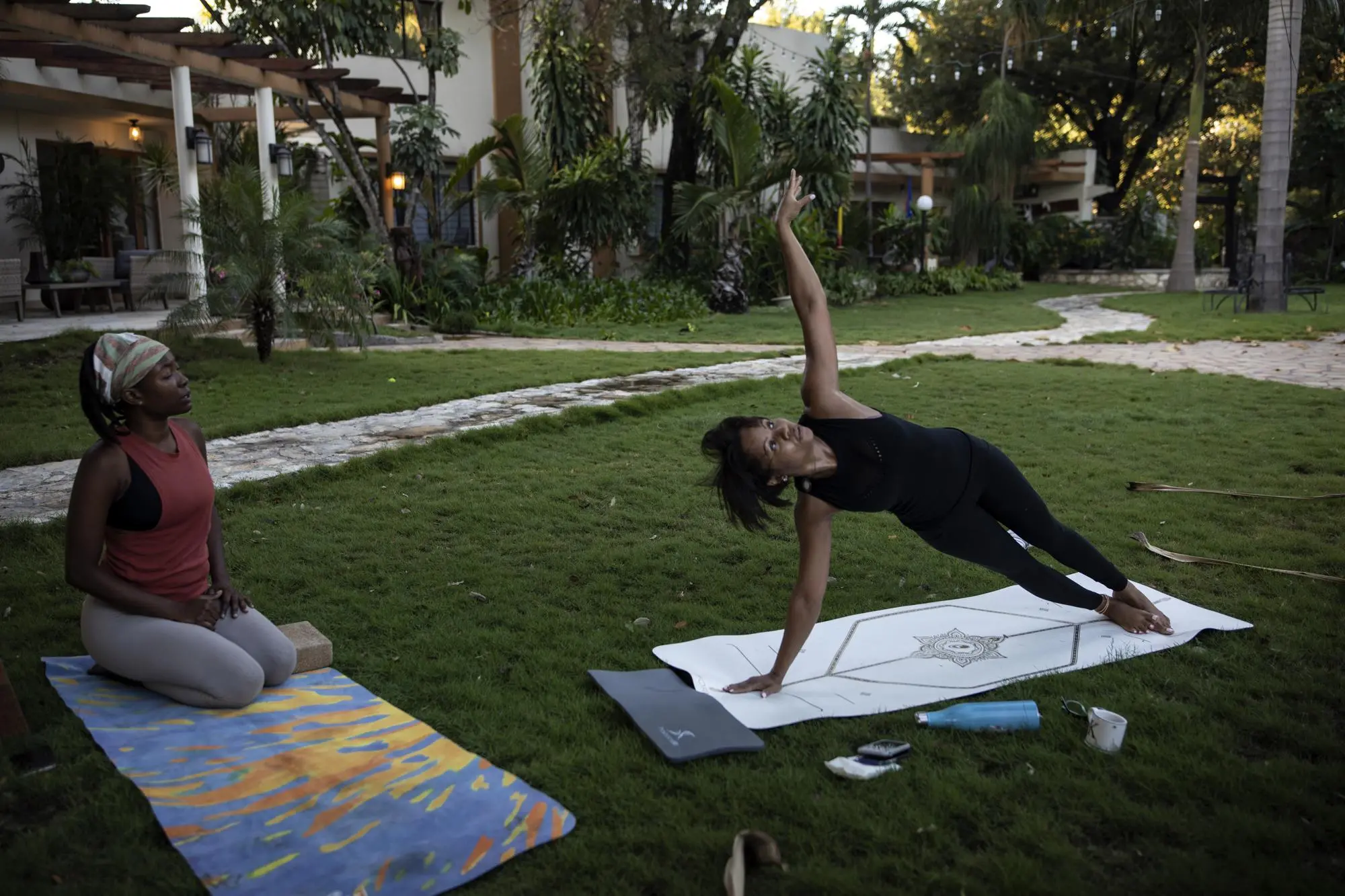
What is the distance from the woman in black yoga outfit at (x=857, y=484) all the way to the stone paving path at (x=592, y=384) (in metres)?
3.94

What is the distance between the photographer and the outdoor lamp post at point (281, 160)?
584 inches

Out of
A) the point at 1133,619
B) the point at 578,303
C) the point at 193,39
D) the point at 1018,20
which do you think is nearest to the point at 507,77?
the point at 578,303

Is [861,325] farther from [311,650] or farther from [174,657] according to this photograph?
[174,657]

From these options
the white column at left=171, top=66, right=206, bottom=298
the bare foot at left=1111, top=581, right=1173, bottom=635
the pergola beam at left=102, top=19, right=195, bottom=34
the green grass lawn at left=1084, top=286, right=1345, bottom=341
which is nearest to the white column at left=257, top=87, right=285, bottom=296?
the white column at left=171, top=66, right=206, bottom=298

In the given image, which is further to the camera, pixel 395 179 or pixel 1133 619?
pixel 395 179

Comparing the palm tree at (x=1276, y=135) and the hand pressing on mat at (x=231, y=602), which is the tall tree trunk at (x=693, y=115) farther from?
the hand pressing on mat at (x=231, y=602)

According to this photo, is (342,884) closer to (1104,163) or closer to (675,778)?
(675,778)

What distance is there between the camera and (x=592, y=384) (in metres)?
10.2

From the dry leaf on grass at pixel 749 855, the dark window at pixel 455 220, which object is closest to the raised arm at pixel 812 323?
the dry leaf on grass at pixel 749 855

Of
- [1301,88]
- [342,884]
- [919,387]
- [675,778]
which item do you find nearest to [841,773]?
[675,778]

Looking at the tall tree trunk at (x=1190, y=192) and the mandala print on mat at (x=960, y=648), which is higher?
the tall tree trunk at (x=1190, y=192)

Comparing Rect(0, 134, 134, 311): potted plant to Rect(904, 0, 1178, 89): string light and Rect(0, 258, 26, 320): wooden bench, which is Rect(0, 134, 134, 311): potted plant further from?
Rect(904, 0, 1178, 89): string light

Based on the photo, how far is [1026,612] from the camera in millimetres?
4457

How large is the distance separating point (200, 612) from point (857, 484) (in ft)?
7.26
